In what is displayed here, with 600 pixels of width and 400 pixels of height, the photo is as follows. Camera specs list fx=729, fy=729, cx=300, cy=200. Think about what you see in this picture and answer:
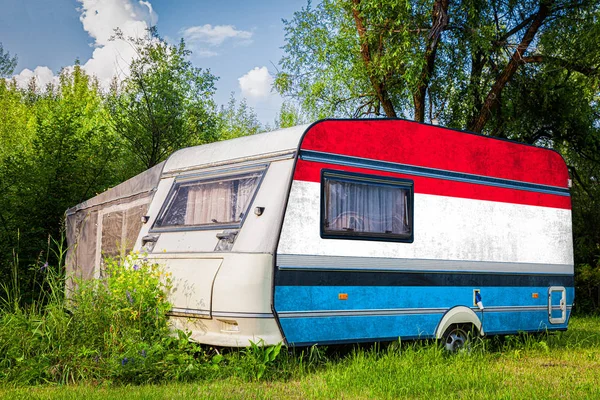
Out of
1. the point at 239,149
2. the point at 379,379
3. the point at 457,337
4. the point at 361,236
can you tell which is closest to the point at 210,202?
the point at 239,149

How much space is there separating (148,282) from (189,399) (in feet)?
6.91

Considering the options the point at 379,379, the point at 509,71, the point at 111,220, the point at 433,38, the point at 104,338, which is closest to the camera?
the point at 379,379

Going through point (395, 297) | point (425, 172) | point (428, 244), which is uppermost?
point (425, 172)

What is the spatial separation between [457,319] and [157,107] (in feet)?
52.5

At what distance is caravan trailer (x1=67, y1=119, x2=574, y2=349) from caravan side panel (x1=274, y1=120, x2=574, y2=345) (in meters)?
0.02

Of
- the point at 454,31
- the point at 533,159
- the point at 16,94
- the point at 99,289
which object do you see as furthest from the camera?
the point at 16,94

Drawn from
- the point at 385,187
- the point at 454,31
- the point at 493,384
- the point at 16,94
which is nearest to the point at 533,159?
the point at 385,187

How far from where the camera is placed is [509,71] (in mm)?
16078

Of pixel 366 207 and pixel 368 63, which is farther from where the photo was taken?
pixel 368 63

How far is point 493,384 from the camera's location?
21.5 ft

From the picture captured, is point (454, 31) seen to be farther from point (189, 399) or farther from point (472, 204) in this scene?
point (189, 399)

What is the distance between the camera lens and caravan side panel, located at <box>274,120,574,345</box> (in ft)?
22.6

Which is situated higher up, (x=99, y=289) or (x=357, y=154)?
(x=357, y=154)

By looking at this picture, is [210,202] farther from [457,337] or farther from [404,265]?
[457,337]
